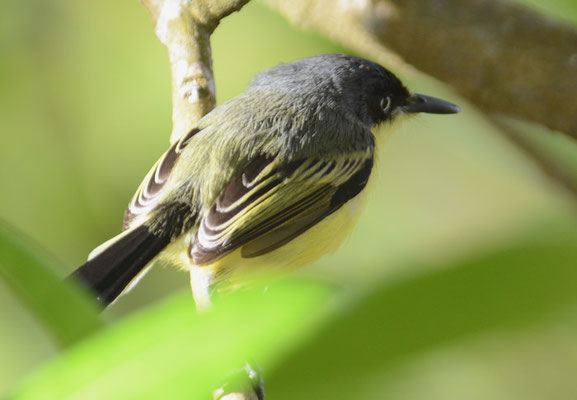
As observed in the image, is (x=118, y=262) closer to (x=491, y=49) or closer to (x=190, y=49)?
(x=190, y=49)

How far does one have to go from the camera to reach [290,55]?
379cm

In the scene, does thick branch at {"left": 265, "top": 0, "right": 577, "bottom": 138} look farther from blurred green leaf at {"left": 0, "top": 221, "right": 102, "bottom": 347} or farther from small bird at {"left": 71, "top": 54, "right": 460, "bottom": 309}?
small bird at {"left": 71, "top": 54, "right": 460, "bottom": 309}

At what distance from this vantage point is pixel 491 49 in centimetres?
135

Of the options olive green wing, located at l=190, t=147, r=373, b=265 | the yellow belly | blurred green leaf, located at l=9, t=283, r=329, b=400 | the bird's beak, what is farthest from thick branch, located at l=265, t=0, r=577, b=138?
the bird's beak

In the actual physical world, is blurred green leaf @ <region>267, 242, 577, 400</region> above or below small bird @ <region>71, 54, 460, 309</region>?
below

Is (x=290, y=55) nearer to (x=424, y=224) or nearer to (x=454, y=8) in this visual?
(x=424, y=224)

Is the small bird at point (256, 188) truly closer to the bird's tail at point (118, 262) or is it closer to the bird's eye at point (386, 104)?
the bird's tail at point (118, 262)

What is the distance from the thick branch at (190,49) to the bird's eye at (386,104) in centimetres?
71

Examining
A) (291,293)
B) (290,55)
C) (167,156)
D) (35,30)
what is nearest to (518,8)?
(291,293)

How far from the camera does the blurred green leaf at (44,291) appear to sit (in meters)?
0.60

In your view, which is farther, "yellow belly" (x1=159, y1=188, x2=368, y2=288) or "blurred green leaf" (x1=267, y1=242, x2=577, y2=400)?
"yellow belly" (x1=159, y1=188, x2=368, y2=288)

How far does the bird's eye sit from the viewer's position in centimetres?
316

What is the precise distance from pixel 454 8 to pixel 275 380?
1.01 metres

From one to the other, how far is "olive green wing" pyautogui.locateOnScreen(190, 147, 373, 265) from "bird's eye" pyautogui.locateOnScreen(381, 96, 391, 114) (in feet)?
1.45
